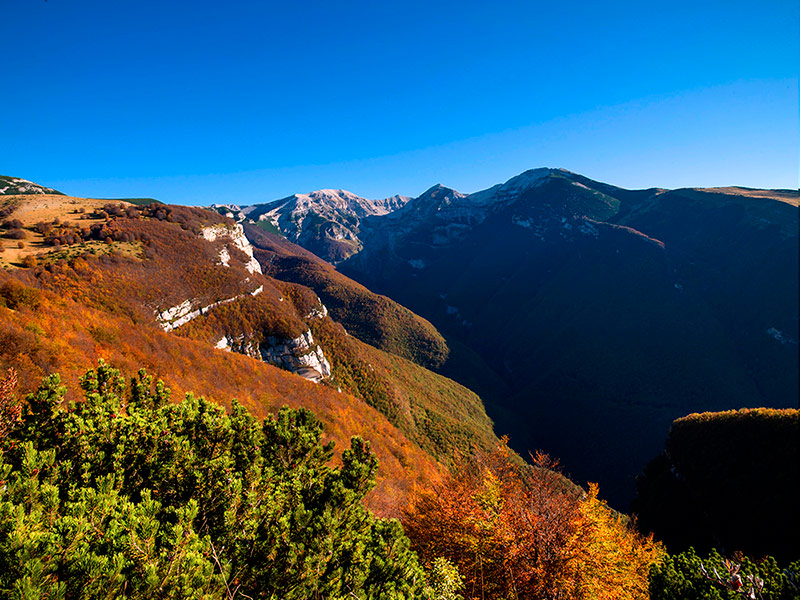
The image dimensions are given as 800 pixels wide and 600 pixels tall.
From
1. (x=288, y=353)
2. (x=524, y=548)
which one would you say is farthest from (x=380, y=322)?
(x=524, y=548)

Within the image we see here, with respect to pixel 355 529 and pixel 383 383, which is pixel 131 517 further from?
pixel 383 383

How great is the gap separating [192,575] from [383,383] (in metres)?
92.5

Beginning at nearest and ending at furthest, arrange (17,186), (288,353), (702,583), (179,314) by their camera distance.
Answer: (702,583) → (179,314) → (288,353) → (17,186)

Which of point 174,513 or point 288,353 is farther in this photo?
point 288,353

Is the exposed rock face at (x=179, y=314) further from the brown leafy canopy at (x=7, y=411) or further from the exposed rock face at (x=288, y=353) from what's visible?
the brown leafy canopy at (x=7, y=411)

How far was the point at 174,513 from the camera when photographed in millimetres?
8375

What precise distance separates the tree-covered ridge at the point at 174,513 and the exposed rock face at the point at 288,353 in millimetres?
65027

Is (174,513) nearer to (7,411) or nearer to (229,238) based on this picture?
(7,411)

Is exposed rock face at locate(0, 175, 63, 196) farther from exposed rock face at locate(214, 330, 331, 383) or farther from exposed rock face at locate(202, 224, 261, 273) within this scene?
exposed rock face at locate(214, 330, 331, 383)

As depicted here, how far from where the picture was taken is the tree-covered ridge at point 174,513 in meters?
5.64

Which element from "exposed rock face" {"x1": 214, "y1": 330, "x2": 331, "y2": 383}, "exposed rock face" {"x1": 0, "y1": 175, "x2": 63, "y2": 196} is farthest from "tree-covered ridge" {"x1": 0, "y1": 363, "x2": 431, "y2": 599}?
"exposed rock face" {"x1": 0, "y1": 175, "x2": 63, "y2": 196}

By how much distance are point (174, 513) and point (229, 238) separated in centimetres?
11560

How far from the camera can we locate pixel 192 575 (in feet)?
20.4

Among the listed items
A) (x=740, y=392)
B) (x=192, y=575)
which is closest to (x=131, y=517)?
(x=192, y=575)
